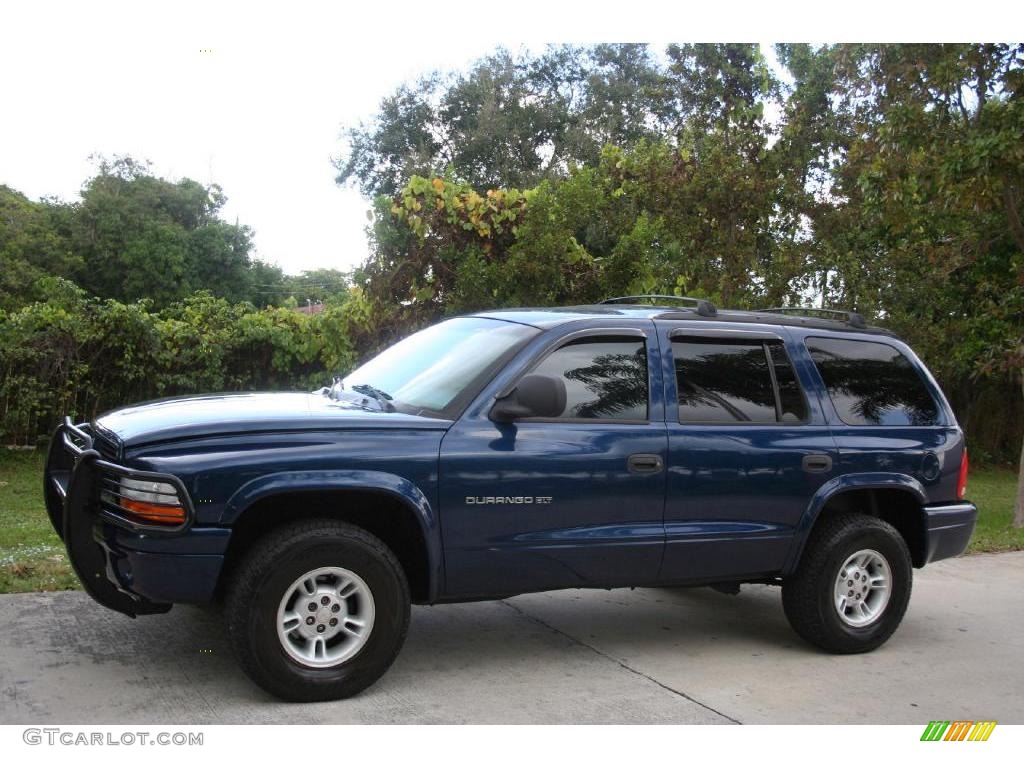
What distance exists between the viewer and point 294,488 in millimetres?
4746

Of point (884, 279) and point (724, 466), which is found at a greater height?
point (884, 279)

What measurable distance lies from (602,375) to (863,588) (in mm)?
2044

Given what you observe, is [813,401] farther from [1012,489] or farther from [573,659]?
[1012,489]

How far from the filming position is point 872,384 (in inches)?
254

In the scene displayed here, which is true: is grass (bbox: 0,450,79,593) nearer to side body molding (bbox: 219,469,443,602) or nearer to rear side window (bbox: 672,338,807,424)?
side body molding (bbox: 219,469,443,602)

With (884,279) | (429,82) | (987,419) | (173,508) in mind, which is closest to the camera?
(173,508)

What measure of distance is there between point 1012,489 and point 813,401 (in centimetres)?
1528

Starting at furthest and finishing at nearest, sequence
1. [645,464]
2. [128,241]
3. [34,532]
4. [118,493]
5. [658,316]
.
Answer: [128,241] < [34,532] < [658,316] < [645,464] < [118,493]

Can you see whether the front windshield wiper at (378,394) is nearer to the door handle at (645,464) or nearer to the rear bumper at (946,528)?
the door handle at (645,464)

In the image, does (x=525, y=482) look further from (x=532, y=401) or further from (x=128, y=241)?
(x=128, y=241)

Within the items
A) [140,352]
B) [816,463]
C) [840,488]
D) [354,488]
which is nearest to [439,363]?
[354,488]

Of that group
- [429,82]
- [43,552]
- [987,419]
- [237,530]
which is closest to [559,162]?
[429,82]

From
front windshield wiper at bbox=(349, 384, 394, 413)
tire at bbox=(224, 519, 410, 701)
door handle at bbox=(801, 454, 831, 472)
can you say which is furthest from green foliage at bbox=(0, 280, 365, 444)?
tire at bbox=(224, 519, 410, 701)
